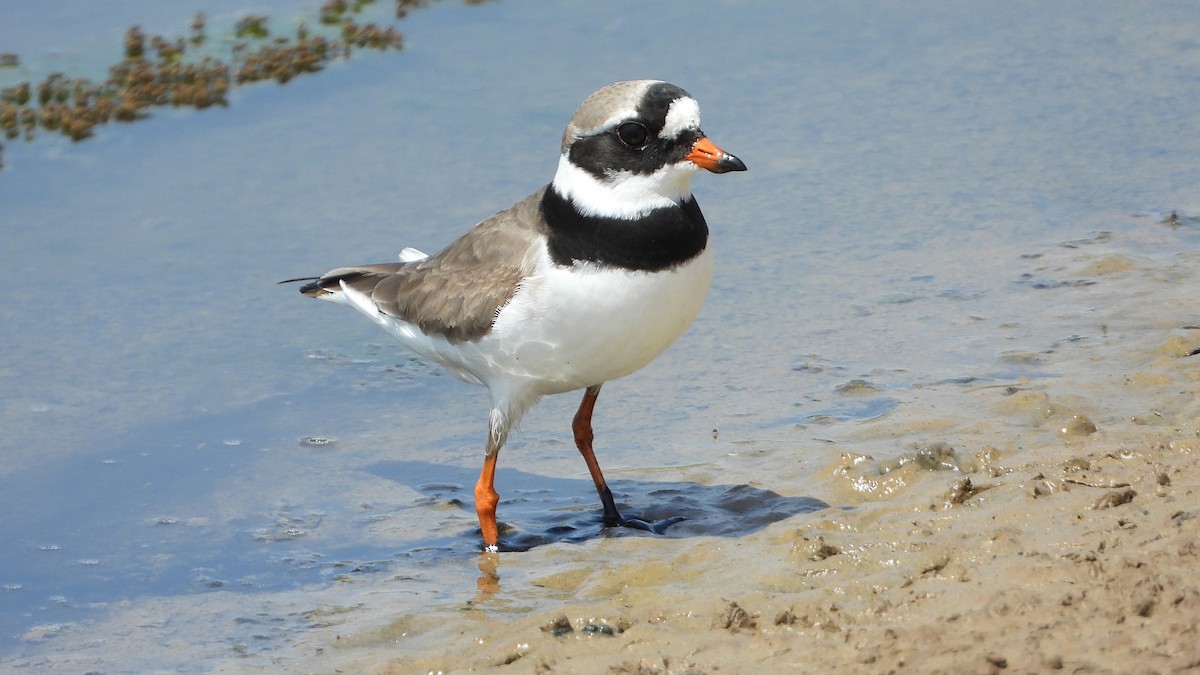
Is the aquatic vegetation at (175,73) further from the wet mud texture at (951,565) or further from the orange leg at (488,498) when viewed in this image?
the wet mud texture at (951,565)

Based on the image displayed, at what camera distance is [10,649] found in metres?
6.42

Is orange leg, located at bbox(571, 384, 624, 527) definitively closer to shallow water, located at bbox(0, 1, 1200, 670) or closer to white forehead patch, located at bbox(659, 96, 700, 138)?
shallow water, located at bbox(0, 1, 1200, 670)

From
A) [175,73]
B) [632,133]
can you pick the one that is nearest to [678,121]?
[632,133]

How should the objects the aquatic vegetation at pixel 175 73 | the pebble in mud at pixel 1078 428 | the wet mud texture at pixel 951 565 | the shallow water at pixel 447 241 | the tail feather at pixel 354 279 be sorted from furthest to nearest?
the aquatic vegetation at pixel 175 73
the tail feather at pixel 354 279
the shallow water at pixel 447 241
the pebble in mud at pixel 1078 428
the wet mud texture at pixel 951 565

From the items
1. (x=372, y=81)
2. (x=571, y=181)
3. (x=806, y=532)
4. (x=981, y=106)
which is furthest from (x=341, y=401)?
(x=981, y=106)

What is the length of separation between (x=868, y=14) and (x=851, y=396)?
7784 mm

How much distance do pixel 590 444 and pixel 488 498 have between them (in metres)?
0.68

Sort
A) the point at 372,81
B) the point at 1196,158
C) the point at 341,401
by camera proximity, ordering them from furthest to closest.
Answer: the point at 372,81, the point at 1196,158, the point at 341,401

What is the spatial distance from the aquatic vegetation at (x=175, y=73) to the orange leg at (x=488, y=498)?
717 centimetres

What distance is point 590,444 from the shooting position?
7590mm

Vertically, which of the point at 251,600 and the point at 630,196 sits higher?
the point at 630,196

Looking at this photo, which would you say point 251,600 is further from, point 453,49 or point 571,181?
point 453,49

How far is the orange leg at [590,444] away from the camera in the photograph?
737 centimetres

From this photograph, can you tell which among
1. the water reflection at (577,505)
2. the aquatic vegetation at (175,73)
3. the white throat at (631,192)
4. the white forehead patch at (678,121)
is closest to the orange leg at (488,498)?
the water reflection at (577,505)
